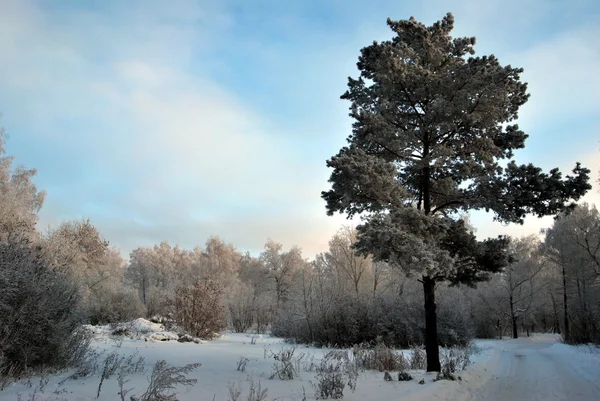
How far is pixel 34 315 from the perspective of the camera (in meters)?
6.48

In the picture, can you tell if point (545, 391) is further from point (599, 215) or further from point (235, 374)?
point (599, 215)

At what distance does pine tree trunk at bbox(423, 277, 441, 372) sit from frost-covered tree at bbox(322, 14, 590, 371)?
1.0 inches

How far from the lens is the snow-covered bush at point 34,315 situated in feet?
Answer: 19.7

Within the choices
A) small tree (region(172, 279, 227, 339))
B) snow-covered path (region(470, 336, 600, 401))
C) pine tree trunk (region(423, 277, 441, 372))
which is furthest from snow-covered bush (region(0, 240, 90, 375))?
small tree (region(172, 279, 227, 339))

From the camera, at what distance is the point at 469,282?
422 inches

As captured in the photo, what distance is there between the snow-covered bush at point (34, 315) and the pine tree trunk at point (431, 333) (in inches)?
310

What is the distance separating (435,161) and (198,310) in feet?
44.6

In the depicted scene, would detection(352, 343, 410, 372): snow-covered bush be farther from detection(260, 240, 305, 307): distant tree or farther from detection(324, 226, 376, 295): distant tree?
detection(260, 240, 305, 307): distant tree

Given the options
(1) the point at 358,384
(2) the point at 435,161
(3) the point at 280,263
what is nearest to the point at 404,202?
(2) the point at 435,161

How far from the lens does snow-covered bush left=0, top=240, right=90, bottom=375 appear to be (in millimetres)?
6016

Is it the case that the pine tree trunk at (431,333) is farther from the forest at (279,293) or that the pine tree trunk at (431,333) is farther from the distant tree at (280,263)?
the distant tree at (280,263)

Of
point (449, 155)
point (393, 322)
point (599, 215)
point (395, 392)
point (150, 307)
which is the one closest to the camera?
point (395, 392)

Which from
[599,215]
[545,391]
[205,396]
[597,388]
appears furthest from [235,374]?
[599,215]

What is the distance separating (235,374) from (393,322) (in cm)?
1444
